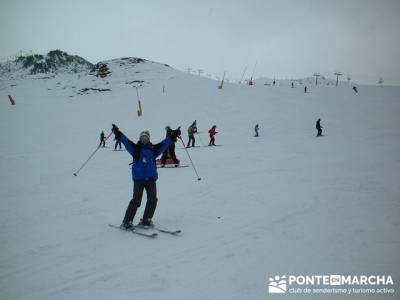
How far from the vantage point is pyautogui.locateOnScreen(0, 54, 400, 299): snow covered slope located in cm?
448

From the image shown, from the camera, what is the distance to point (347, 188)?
887 centimetres

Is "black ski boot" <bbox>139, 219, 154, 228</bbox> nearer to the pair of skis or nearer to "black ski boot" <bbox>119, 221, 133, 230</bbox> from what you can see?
the pair of skis

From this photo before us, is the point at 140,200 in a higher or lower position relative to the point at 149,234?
higher

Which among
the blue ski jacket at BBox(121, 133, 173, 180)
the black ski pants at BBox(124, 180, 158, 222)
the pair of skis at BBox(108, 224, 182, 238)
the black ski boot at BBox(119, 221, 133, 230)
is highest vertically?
the blue ski jacket at BBox(121, 133, 173, 180)

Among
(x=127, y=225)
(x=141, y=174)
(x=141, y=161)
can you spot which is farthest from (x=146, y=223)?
(x=141, y=161)

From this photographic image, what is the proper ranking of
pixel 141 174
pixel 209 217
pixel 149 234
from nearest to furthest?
1. pixel 149 234
2. pixel 141 174
3. pixel 209 217

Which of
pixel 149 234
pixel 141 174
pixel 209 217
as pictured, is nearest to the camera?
pixel 149 234

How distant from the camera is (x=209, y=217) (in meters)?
7.10

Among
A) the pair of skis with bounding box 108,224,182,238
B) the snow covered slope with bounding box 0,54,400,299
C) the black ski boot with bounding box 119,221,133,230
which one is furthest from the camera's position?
the black ski boot with bounding box 119,221,133,230

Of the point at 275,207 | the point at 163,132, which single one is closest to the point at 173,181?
the point at 275,207

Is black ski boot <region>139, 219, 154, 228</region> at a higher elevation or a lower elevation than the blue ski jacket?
lower

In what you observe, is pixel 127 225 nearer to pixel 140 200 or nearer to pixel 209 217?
pixel 140 200

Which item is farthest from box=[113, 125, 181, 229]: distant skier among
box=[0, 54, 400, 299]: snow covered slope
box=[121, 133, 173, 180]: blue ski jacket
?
box=[0, 54, 400, 299]: snow covered slope

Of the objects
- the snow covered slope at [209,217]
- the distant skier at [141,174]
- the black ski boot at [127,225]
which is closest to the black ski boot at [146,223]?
the distant skier at [141,174]
